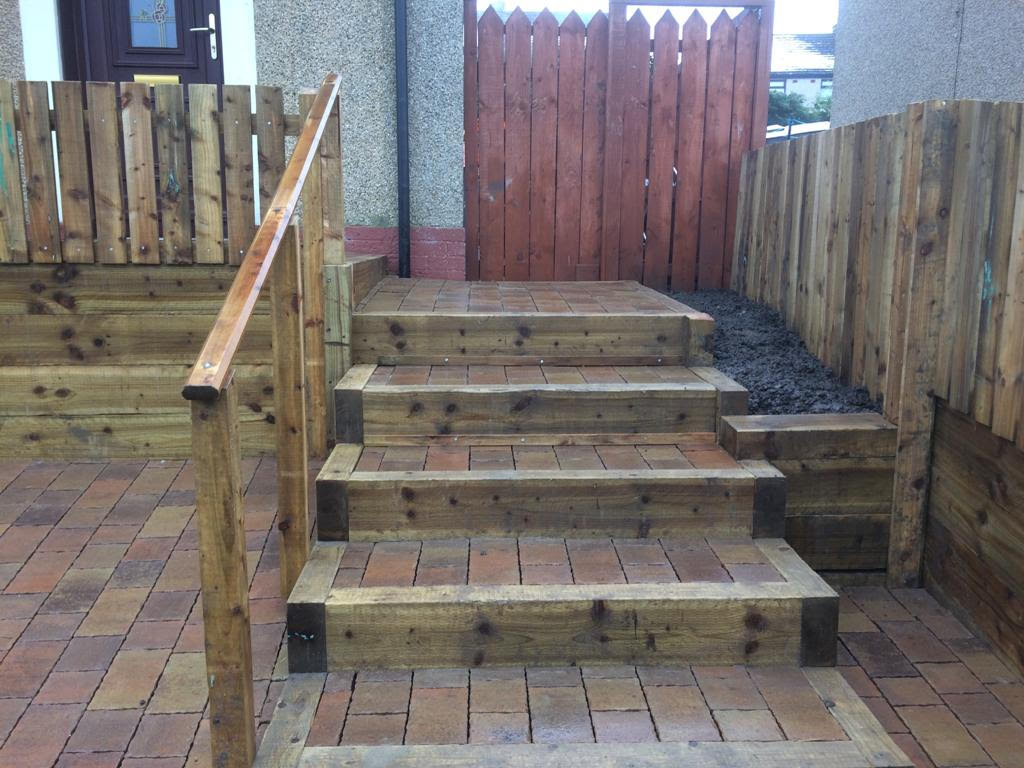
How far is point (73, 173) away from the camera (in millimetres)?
3928

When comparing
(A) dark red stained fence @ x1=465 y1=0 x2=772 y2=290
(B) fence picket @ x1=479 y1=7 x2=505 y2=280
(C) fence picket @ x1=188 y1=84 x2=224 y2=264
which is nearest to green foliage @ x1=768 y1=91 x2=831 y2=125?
(A) dark red stained fence @ x1=465 y1=0 x2=772 y2=290

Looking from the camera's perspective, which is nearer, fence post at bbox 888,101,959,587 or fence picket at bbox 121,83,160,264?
fence post at bbox 888,101,959,587

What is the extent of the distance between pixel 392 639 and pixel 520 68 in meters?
4.29

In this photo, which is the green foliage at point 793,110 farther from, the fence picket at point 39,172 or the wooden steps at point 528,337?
the fence picket at point 39,172

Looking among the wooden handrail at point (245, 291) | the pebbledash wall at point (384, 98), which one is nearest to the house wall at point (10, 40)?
the pebbledash wall at point (384, 98)

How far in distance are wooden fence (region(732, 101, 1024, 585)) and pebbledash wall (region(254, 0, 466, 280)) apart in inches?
93.1

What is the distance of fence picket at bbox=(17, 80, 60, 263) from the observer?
385 centimetres

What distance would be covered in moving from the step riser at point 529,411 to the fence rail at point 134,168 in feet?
3.69

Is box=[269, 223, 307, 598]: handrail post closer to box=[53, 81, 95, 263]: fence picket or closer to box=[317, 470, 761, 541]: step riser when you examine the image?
box=[317, 470, 761, 541]: step riser

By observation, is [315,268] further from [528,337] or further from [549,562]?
[549,562]

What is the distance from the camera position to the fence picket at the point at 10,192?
3852 mm

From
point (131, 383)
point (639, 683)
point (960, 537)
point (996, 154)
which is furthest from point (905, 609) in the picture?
point (131, 383)

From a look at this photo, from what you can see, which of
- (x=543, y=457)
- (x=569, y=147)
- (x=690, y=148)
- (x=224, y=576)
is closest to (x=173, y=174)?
(x=543, y=457)

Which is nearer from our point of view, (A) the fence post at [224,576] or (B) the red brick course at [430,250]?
(A) the fence post at [224,576]
